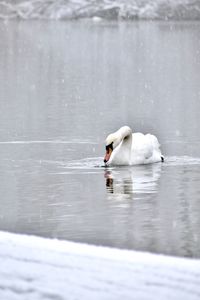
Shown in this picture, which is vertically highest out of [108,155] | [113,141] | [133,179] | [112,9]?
[112,9]

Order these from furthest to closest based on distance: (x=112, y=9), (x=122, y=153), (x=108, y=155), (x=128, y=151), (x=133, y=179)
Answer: (x=112, y=9), (x=128, y=151), (x=122, y=153), (x=108, y=155), (x=133, y=179)

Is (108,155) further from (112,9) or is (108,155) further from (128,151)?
(112,9)

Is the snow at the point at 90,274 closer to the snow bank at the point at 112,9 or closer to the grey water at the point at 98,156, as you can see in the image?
the grey water at the point at 98,156

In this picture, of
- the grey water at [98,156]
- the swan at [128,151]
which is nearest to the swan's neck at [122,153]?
the swan at [128,151]

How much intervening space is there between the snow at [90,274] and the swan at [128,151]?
617 cm

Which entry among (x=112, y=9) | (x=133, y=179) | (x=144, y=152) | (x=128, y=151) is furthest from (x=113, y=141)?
(x=112, y=9)

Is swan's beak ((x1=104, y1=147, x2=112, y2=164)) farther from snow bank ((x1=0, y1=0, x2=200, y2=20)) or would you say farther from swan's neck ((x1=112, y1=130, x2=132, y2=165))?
snow bank ((x1=0, y1=0, x2=200, y2=20))

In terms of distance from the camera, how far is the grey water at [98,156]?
29.2ft

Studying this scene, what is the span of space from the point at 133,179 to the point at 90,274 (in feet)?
19.6

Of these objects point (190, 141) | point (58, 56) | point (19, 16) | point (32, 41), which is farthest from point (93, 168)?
point (19, 16)

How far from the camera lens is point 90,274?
20.3 ft

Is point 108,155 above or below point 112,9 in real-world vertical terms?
below

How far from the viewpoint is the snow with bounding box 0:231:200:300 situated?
227 inches

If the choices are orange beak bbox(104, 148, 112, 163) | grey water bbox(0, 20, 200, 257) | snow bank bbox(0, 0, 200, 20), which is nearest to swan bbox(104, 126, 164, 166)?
orange beak bbox(104, 148, 112, 163)
